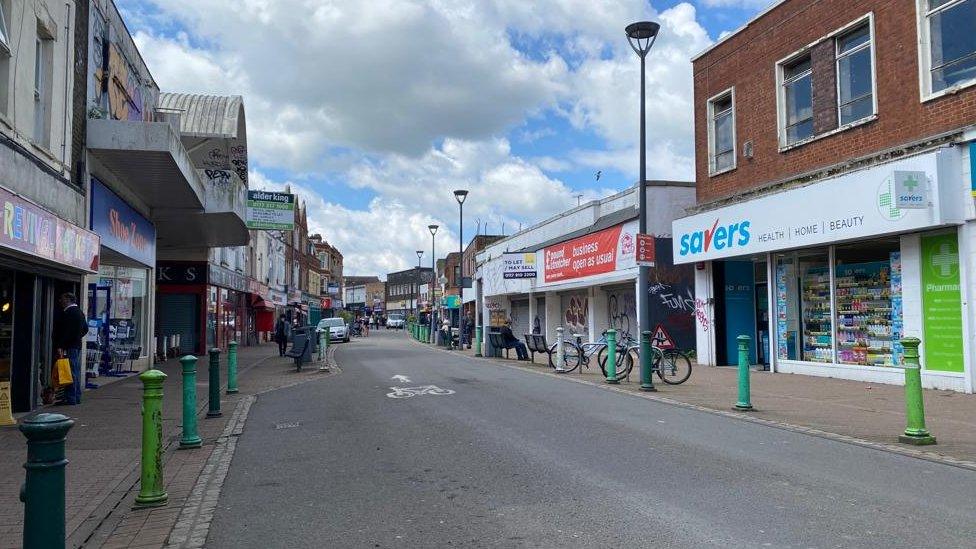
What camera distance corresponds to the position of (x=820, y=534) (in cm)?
502

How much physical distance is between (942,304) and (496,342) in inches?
579

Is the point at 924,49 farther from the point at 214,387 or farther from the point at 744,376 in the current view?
the point at 214,387

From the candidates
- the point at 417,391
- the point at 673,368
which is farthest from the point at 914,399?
the point at 417,391

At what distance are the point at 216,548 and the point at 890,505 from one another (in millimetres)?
4922

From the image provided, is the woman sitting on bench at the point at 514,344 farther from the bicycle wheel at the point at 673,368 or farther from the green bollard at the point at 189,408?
the green bollard at the point at 189,408

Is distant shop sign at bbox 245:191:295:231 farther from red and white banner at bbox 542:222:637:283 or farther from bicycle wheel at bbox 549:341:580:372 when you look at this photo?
red and white banner at bbox 542:222:637:283

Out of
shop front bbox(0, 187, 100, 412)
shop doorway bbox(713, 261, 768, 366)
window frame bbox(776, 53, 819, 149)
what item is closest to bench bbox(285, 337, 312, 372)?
shop front bbox(0, 187, 100, 412)

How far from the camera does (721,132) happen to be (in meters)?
20.3

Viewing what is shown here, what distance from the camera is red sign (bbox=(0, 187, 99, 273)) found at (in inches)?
359

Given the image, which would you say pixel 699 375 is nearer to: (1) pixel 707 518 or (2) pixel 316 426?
(2) pixel 316 426

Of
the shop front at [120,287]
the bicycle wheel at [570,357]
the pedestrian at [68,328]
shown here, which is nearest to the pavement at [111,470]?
the pedestrian at [68,328]

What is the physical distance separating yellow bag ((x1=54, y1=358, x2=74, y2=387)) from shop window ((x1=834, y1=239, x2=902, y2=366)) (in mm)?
14324

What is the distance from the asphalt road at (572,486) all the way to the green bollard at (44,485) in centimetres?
170

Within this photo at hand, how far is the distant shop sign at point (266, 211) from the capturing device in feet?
73.5
